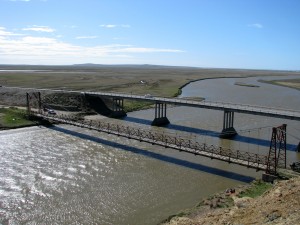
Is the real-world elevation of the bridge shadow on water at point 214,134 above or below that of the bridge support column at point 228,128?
below

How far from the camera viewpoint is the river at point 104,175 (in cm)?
2289

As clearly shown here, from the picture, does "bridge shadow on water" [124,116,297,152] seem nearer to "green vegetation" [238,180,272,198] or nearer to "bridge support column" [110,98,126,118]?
"bridge support column" [110,98,126,118]

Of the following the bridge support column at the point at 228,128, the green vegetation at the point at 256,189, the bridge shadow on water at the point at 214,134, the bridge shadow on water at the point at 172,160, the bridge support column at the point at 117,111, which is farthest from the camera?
the bridge support column at the point at 117,111

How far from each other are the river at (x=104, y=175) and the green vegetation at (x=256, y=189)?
7.70ft

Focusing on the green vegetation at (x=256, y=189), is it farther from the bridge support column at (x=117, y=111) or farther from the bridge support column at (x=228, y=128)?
the bridge support column at (x=117, y=111)

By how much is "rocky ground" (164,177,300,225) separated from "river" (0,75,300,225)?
105 inches

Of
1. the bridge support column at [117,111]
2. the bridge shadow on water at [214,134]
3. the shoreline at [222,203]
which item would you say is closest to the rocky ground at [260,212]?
the shoreline at [222,203]

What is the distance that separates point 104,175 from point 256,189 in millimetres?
12487

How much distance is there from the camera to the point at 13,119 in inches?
2057

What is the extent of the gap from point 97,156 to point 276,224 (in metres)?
23.3

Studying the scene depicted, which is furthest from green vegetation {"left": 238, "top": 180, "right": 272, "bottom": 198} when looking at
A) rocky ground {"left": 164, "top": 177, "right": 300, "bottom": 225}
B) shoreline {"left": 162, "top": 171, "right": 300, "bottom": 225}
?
rocky ground {"left": 164, "top": 177, "right": 300, "bottom": 225}

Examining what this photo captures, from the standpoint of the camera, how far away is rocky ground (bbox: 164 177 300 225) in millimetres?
16031

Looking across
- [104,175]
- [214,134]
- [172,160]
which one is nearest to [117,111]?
[214,134]

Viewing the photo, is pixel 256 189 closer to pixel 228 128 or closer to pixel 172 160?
pixel 172 160
